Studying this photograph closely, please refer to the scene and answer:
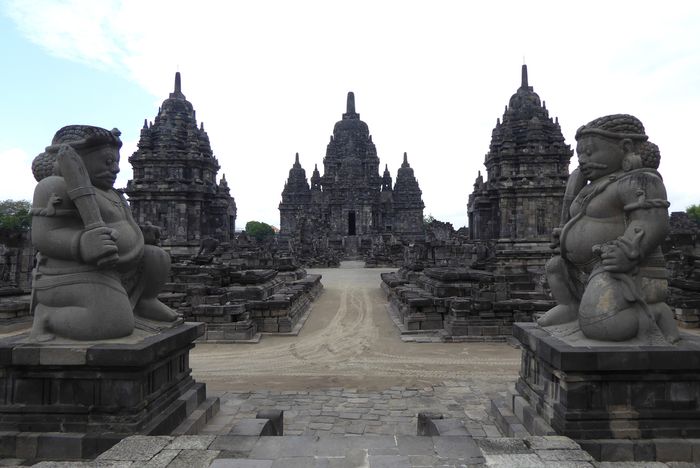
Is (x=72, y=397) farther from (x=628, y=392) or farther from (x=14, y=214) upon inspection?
(x=14, y=214)

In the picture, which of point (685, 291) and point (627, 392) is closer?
point (627, 392)

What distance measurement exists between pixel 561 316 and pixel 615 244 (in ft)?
2.63

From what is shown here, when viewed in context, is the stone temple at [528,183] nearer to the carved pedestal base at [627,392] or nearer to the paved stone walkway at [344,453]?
the carved pedestal base at [627,392]

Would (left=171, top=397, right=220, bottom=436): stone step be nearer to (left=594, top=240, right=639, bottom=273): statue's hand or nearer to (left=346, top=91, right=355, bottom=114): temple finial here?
(left=594, top=240, right=639, bottom=273): statue's hand

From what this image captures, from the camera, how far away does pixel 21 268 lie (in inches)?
568

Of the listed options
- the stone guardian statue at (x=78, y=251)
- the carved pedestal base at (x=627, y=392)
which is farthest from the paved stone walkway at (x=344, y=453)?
the stone guardian statue at (x=78, y=251)

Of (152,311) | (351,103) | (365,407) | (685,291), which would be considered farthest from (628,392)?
(351,103)

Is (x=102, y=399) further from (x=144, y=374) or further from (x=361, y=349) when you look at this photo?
(x=361, y=349)

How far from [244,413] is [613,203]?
3.98 meters

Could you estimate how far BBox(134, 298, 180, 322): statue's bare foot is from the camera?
13.3ft

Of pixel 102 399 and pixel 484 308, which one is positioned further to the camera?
pixel 484 308

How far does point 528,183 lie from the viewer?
22.8 metres

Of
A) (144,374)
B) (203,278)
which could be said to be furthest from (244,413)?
(203,278)

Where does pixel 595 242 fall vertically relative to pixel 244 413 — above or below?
above
